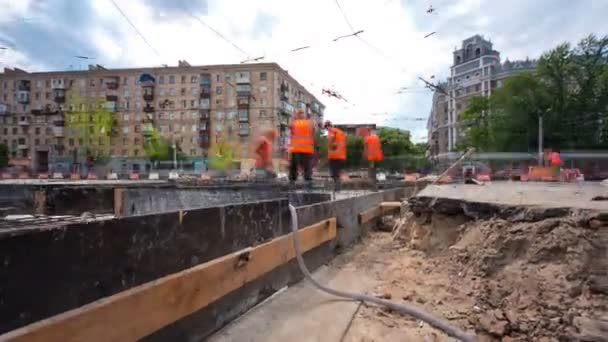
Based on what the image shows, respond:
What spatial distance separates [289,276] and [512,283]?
6.14ft

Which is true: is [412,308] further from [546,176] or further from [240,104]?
[240,104]

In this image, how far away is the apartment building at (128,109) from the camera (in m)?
44.6

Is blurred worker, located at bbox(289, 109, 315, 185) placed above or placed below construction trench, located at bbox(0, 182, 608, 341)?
above

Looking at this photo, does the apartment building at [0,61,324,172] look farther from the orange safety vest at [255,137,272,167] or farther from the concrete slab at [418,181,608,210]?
the concrete slab at [418,181,608,210]

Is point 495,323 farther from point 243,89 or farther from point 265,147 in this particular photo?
point 243,89

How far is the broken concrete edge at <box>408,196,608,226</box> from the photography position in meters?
2.86

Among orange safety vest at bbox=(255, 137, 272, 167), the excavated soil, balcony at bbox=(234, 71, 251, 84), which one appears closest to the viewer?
the excavated soil

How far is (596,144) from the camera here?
31.1 metres

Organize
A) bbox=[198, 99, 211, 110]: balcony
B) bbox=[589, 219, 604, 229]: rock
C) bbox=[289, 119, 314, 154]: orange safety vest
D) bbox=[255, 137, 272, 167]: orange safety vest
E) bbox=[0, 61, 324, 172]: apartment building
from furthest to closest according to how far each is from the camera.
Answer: bbox=[198, 99, 211, 110]: balcony → bbox=[0, 61, 324, 172]: apartment building → bbox=[255, 137, 272, 167]: orange safety vest → bbox=[289, 119, 314, 154]: orange safety vest → bbox=[589, 219, 604, 229]: rock

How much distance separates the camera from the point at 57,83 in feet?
156

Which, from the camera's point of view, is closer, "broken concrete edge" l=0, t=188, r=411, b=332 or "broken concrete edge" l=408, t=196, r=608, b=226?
"broken concrete edge" l=0, t=188, r=411, b=332

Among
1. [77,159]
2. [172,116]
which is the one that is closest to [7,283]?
[77,159]

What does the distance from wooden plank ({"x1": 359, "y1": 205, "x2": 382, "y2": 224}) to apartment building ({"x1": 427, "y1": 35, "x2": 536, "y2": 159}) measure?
3056 inches

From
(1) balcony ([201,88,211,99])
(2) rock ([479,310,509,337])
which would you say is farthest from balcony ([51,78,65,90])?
(2) rock ([479,310,509,337])
